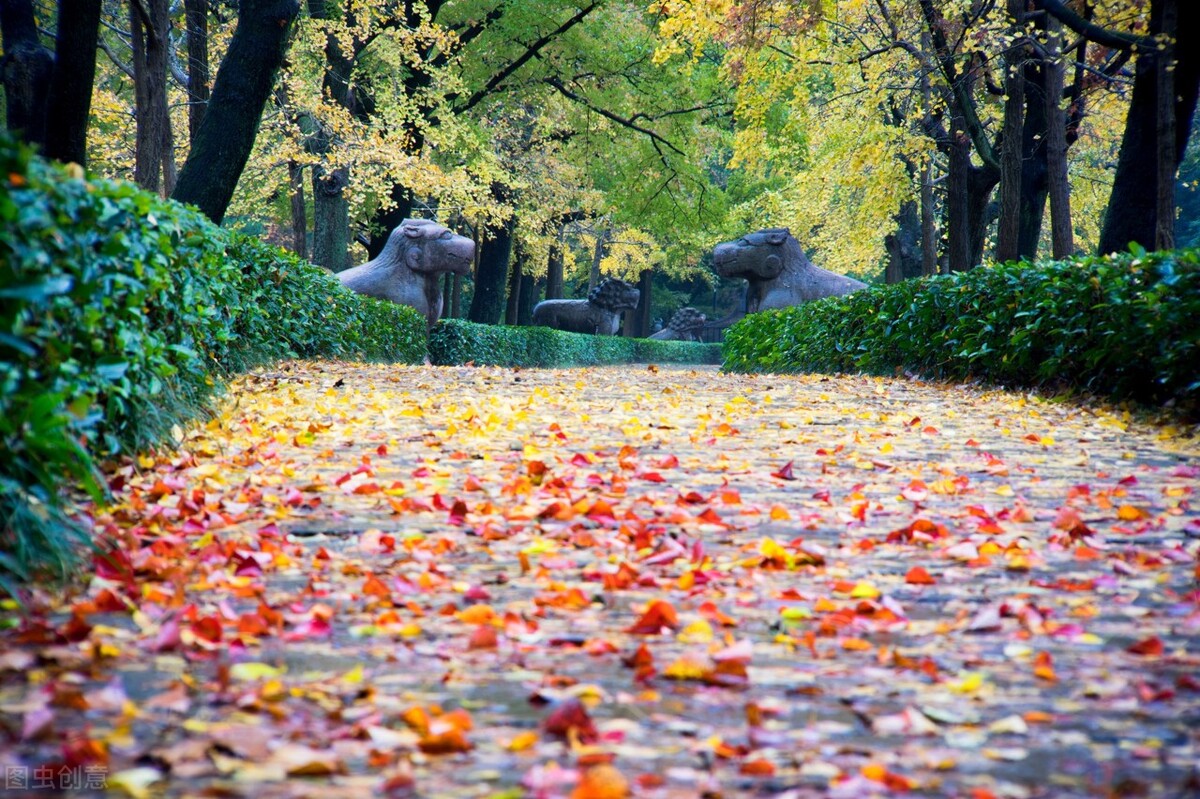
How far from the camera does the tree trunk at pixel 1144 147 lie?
36.8 ft

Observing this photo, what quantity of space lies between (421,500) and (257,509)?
725mm

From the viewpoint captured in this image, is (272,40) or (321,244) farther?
(321,244)

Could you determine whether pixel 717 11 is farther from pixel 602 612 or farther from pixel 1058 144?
pixel 602 612

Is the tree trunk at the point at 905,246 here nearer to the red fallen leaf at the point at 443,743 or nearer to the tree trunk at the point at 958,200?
the tree trunk at the point at 958,200

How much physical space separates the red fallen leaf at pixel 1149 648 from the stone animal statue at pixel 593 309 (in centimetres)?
3319

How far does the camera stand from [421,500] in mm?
4551

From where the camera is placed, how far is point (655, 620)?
120 inches

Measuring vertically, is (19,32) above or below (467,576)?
above

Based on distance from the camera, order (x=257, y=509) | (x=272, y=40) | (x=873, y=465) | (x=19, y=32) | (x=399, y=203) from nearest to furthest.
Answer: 1. (x=257, y=509)
2. (x=873, y=465)
3. (x=19, y=32)
4. (x=272, y=40)
5. (x=399, y=203)

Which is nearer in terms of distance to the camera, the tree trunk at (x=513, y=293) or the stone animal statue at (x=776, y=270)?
the stone animal statue at (x=776, y=270)

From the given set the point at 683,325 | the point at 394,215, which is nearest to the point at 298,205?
the point at 394,215

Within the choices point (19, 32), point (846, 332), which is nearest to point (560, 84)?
point (846, 332)

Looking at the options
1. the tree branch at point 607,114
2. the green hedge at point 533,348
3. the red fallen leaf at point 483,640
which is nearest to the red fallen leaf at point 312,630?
the red fallen leaf at point 483,640

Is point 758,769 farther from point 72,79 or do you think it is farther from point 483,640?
point 72,79
